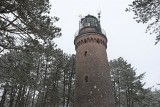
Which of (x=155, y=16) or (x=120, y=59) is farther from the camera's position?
(x=120, y=59)

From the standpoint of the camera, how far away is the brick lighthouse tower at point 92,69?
65.8 ft

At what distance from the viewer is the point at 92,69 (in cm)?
2133

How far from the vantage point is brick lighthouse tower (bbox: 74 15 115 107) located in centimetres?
2006

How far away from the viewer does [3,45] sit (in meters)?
11.4

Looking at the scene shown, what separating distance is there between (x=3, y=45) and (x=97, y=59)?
12.3m

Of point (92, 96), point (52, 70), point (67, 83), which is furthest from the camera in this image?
point (67, 83)

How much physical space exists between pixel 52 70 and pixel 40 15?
15.0 meters

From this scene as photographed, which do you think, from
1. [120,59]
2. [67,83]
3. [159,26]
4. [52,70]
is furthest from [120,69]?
[159,26]

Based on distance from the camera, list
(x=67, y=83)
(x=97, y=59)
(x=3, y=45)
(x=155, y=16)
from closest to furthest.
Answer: (x=155, y=16), (x=3, y=45), (x=97, y=59), (x=67, y=83)

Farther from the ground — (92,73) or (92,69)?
(92,69)

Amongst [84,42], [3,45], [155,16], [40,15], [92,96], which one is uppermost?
[84,42]

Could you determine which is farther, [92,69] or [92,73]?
[92,69]

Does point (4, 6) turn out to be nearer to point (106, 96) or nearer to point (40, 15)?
point (40, 15)

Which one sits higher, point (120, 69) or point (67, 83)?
point (120, 69)
